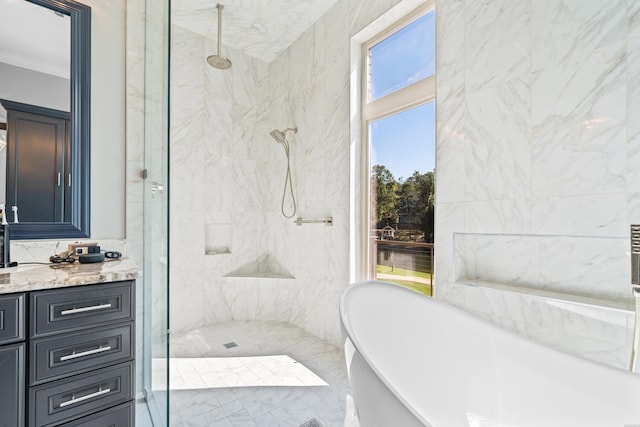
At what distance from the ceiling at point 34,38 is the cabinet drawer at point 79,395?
1.52 metres

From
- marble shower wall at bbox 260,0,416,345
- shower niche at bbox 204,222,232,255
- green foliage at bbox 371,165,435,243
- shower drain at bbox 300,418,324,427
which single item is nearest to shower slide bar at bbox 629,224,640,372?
green foliage at bbox 371,165,435,243

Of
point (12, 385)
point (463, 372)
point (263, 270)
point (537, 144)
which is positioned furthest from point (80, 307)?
point (263, 270)

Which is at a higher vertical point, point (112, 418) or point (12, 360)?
point (12, 360)

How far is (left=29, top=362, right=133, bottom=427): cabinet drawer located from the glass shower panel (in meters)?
0.15

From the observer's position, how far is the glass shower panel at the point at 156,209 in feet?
4.37

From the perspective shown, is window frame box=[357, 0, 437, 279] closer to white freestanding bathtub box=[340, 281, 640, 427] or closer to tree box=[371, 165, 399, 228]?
tree box=[371, 165, 399, 228]

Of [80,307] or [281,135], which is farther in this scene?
[281,135]

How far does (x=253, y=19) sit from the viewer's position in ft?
8.96

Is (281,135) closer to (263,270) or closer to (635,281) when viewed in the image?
(263,270)

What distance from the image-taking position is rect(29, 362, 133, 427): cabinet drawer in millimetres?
1015

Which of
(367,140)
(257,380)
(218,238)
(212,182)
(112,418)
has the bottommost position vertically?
(257,380)

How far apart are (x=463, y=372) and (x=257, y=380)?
135 centimetres

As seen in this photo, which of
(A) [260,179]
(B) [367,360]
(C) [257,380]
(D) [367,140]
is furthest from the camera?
(A) [260,179]

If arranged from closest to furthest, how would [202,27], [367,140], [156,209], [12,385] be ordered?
1. [12,385]
2. [156,209]
3. [367,140]
4. [202,27]
